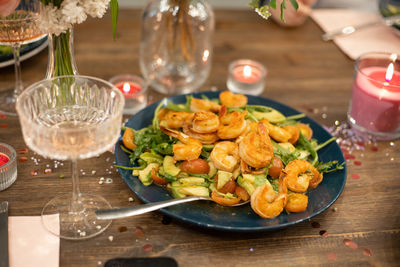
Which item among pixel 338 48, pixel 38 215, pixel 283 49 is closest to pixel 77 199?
pixel 38 215

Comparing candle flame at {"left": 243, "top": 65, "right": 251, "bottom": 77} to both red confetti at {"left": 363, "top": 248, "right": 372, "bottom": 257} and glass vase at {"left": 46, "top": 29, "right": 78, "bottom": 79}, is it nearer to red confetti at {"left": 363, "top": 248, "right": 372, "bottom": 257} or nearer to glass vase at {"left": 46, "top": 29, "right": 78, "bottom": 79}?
glass vase at {"left": 46, "top": 29, "right": 78, "bottom": 79}

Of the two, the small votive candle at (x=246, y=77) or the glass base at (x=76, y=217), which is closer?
the glass base at (x=76, y=217)

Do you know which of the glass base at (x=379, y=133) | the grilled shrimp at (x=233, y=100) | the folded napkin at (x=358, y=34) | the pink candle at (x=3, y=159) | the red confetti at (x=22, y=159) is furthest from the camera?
the folded napkin at (x=358, y=34)

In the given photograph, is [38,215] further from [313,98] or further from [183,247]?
[313,98]

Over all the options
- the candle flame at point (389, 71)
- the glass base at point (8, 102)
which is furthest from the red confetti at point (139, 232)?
the candle flame at point (389, 71)

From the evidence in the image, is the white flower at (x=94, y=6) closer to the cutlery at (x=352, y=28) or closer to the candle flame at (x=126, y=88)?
the candle flame at (x=126, y=88)

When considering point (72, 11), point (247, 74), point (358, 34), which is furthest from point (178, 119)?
point (358, 34)
